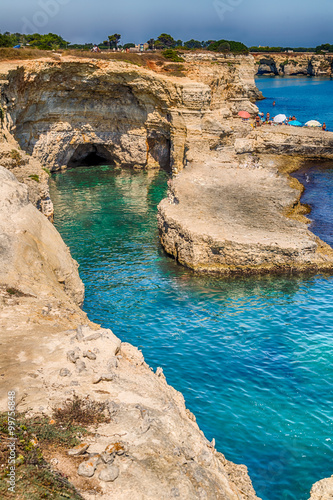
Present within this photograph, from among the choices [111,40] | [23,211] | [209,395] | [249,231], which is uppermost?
[111,40]

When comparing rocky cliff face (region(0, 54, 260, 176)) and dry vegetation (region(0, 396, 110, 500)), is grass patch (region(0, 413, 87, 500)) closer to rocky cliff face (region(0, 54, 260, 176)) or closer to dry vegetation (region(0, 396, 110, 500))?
A: dry vegetation (region(0, 396, 110, 500))

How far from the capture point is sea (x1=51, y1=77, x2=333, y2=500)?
15711 millimetres

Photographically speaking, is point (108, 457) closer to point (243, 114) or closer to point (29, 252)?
point (29, 252)

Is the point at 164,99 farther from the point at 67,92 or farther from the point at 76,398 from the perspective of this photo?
the point at 76,398

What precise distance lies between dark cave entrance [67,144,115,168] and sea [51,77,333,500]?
2072cm

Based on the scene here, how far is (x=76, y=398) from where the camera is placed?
10.6 meters

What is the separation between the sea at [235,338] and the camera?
15711mm

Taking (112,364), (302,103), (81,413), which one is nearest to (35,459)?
(81,413)

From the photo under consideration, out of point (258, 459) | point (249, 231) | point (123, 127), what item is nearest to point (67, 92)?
point (123, 127)

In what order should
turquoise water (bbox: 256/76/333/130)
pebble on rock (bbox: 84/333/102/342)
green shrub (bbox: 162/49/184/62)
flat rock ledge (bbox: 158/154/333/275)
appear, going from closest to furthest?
pebble on rock (bbox: 84/333/102/342), flat rock ledge (bbox: 158/154/333/275), green shrub (bbox: 162/49/184/62), turquoise water (bbox: 256/76/333/130)

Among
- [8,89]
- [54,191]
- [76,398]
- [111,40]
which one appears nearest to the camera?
[76,398]

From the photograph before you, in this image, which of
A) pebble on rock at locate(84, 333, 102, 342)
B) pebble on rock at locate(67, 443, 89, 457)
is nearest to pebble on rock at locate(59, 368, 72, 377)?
pebble on rock at locate(84, 333, 102, 342)

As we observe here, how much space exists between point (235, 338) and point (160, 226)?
12876 millimetres

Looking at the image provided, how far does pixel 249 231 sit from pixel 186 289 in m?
5.98
